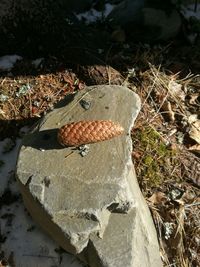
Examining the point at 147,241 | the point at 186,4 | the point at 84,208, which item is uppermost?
the point at 186,4

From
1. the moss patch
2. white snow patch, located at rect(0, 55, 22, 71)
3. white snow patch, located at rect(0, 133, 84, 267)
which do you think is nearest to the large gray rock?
white snow patch, located at rect(0, 133, 84, 267)

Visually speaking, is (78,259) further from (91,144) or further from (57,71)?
(57,71)

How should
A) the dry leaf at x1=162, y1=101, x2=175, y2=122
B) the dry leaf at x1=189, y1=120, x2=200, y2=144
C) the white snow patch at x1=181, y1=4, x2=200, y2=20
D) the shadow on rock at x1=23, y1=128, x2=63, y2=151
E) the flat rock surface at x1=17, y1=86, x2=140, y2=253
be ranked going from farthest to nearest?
the white snow patch at x1=181, y1=4, x2=200, y2=20 < the dry leaf at x1=162, y1=101, x2=175, y2=122 < the dry leaf at x1=189, y1=120, x2=200, y2=144 < the shadow on rock at x1=23, y1=128, x2=63, y2=151 < the flat rock surface at x1=17, y1=86, x2=140, y2=253

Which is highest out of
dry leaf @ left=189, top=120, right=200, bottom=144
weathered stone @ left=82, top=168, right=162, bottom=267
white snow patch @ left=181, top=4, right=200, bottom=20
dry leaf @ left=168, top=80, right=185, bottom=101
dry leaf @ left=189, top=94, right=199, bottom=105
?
white snow patch @ left=181, top=4, right=200, bottom=20

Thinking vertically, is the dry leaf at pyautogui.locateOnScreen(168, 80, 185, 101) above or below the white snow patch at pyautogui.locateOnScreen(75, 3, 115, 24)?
below

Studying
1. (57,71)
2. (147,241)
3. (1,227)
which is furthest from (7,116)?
(147,241)

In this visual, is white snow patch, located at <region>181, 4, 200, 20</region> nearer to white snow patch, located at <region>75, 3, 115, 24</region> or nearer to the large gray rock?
white snow patch, located at <region>75, 3, 115, 24</region>

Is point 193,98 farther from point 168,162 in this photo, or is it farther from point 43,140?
point 43,140

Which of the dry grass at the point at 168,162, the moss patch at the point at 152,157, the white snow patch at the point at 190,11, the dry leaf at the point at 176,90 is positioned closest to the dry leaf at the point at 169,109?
the dry grass at the point at 168,162
